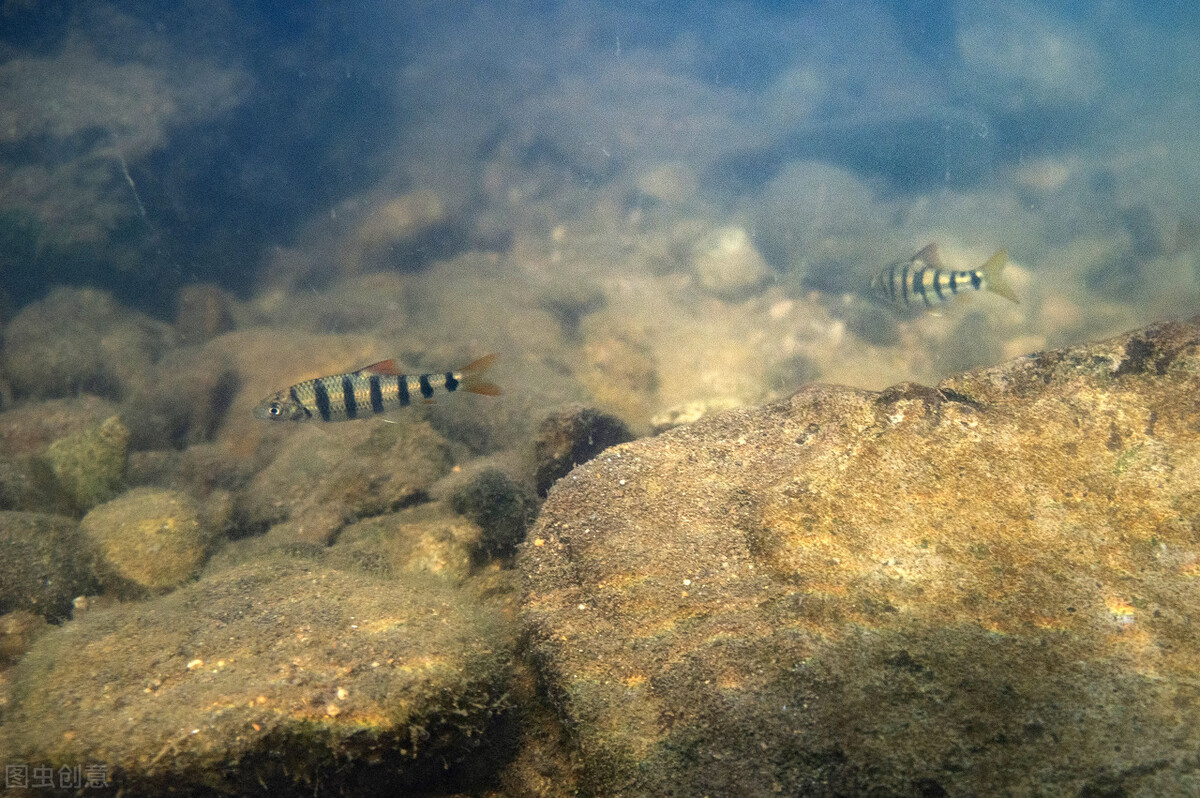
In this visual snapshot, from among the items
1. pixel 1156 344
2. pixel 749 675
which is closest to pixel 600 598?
pixel 749 675

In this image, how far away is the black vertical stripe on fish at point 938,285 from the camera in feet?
21.6

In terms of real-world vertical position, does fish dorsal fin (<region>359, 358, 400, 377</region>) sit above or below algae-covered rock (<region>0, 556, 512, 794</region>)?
above

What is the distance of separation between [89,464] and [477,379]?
4.86 m

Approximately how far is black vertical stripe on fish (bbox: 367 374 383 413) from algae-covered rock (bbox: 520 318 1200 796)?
205 centimetres

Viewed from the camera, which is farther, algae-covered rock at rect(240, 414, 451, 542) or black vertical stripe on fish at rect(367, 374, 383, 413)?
algae-covered rock at rect(240, 414, 451, 542)

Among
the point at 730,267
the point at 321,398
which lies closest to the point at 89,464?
the point at 321,398

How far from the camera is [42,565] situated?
4578mm

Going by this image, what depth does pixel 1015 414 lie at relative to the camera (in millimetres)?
2834

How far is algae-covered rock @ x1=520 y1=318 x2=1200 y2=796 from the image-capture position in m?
1.90

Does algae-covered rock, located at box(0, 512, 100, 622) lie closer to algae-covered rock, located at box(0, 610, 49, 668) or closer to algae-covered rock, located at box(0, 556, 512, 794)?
algae-covered rock, located at box(0, 610, 49, 668)

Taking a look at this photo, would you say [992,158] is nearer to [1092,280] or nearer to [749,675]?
[1092,280]

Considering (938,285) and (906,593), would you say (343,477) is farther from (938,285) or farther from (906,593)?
(938,285)

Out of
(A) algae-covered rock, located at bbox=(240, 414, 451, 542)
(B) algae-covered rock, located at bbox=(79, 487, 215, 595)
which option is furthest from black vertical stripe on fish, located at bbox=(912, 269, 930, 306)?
(B) algae-covered rock, located at bbox=(79, 487, 215, 595)

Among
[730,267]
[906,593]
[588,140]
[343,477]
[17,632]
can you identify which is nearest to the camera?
[906,593]
